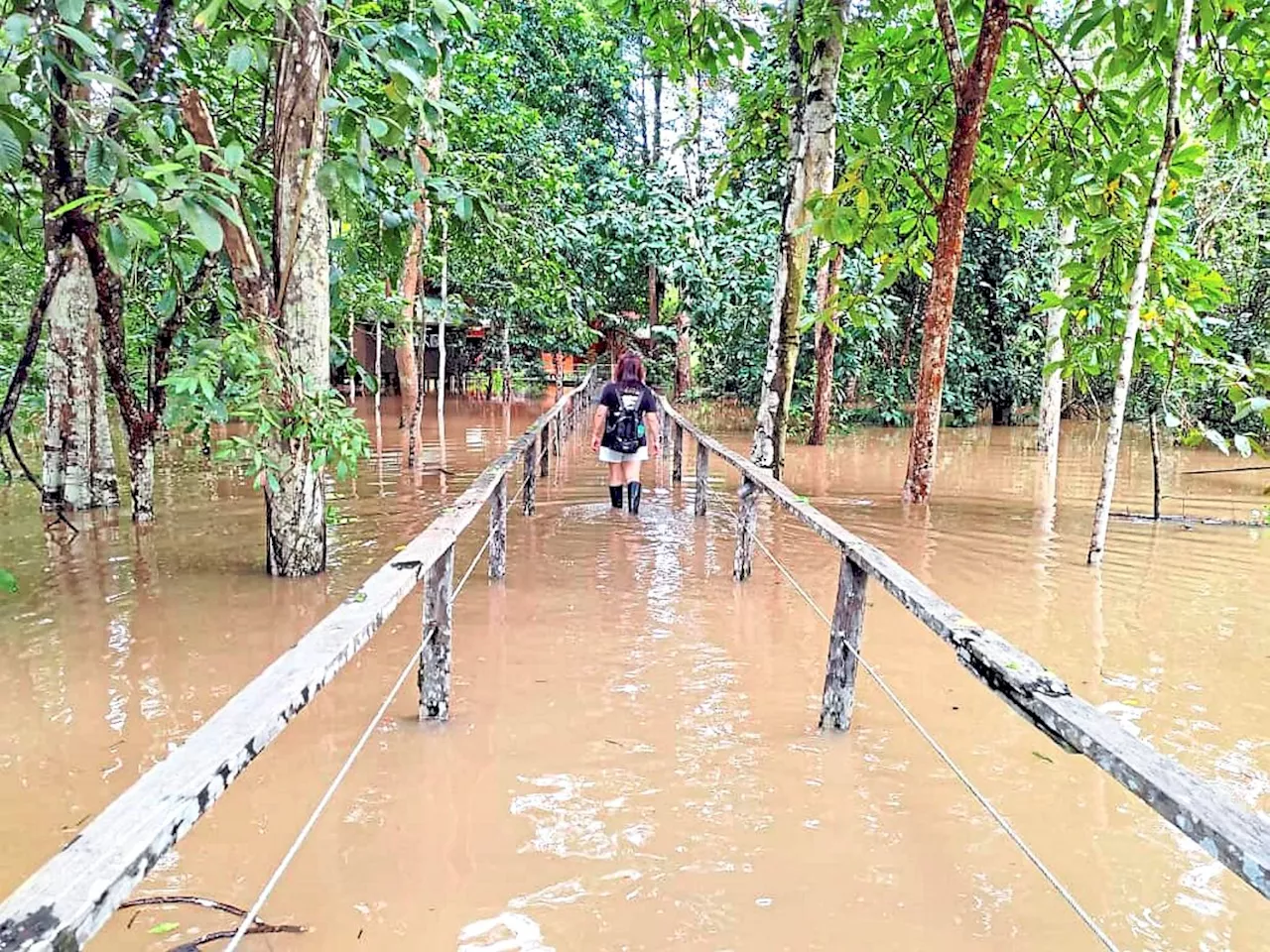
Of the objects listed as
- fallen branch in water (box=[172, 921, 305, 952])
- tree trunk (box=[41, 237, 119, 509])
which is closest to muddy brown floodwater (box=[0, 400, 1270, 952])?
fallen branch in water (box=[172, 921, 305, 952])

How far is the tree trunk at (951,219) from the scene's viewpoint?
21.4 feet

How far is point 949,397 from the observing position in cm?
1673

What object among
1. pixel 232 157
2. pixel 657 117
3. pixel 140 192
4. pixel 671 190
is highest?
pixel 657 117

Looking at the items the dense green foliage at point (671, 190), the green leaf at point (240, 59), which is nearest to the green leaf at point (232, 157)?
the dense green foliage at point (671, 190)

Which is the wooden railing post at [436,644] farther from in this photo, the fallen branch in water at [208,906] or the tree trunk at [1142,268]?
the tree trunk at [1142,268]

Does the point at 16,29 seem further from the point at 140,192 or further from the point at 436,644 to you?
the point at 436,644

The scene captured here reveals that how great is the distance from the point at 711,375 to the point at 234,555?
15.6m

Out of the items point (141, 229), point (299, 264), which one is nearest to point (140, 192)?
point (141, 229)

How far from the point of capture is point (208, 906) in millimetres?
2281

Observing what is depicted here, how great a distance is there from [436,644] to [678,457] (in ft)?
23.6

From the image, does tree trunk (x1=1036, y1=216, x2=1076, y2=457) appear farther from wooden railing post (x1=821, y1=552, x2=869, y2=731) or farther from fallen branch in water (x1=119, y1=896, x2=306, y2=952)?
fallen branch in water (x1=119, y1=896, x2=306, y2=952)

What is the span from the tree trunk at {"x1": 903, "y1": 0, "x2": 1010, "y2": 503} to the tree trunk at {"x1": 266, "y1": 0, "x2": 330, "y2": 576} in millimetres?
4300

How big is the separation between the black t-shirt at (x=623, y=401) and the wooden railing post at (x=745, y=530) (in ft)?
7.43

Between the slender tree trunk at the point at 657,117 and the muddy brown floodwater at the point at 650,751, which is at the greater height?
the slender tree trunk at the point at 657,117
